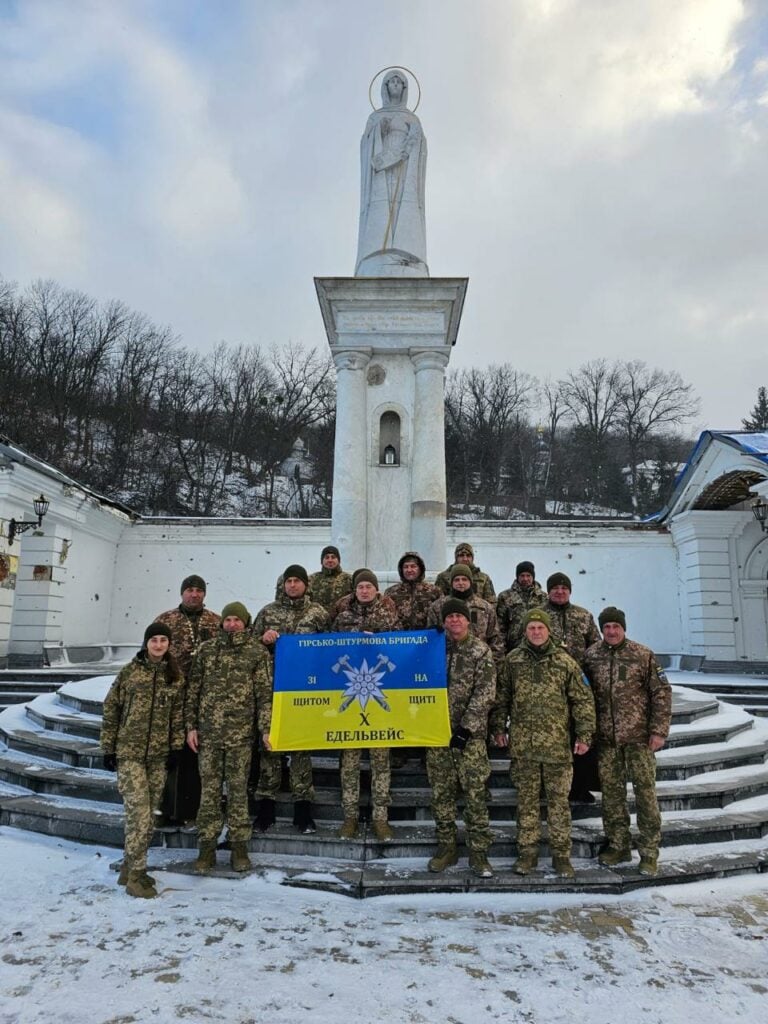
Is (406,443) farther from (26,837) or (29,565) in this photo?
(29,565)

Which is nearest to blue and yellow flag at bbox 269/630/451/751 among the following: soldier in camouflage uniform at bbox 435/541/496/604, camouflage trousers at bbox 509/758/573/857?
camouflage trousers at bbox 509/758/573/857

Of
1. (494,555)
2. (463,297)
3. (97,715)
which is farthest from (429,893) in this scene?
(494,555)

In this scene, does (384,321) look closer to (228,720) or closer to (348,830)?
(228,720)

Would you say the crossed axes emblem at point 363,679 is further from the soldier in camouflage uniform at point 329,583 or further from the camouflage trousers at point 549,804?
the camouflage trousers at point 549,804

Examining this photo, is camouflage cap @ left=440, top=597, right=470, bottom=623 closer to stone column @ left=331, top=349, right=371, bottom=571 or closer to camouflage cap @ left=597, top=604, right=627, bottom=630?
camouflage cap @ left=597, top=604, right=627, bottom=630

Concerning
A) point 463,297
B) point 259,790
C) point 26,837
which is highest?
point 463,297

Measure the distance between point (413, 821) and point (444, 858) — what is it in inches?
29.6

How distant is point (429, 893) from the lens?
398 centimetres

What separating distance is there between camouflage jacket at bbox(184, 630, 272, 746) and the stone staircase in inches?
35.4

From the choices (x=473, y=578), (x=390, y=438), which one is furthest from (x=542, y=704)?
(x=390, y=438)

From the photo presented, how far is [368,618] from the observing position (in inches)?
199

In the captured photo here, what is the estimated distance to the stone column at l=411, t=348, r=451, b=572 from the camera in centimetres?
888

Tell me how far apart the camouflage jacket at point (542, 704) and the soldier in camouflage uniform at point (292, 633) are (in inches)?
59.4

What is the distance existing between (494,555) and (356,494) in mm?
9440
